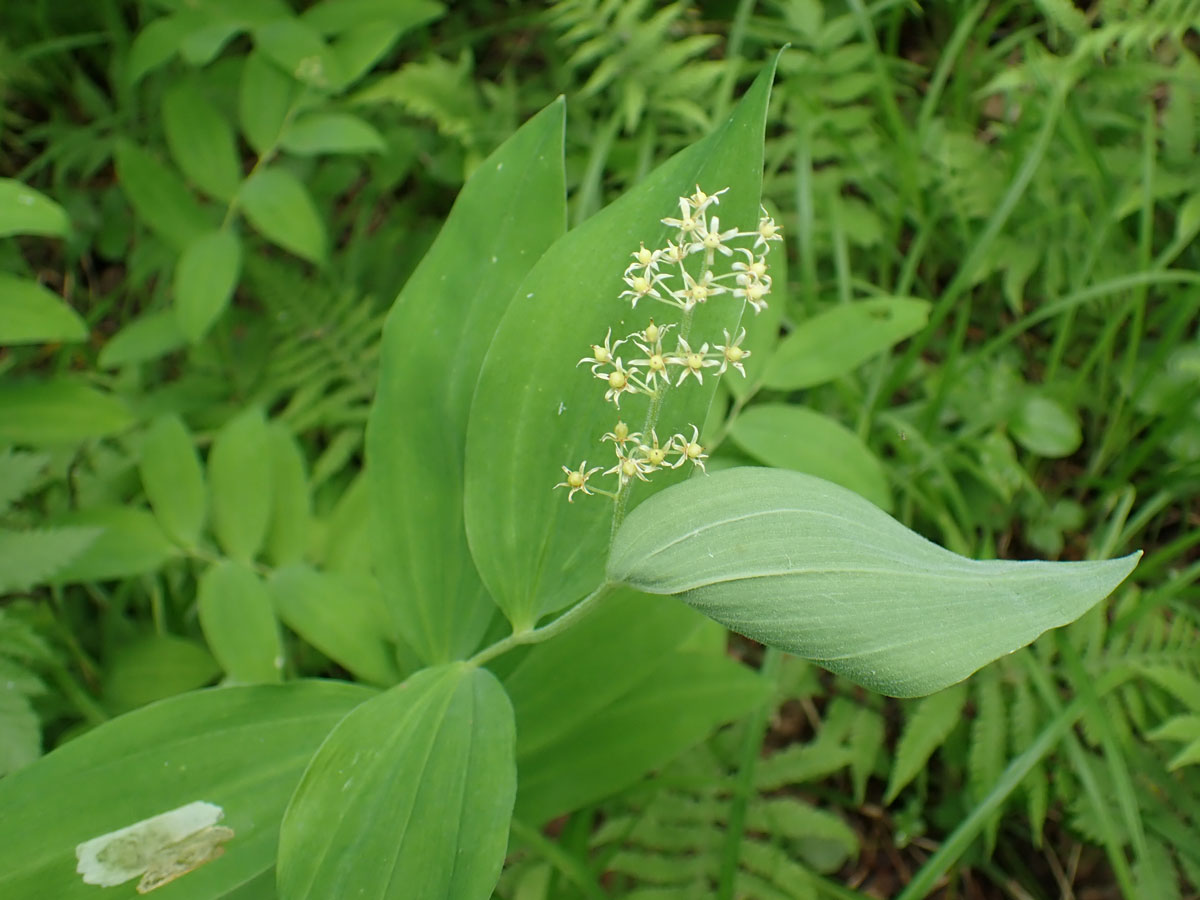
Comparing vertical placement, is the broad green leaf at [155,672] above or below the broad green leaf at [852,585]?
below

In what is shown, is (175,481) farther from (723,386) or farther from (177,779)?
(723,386)

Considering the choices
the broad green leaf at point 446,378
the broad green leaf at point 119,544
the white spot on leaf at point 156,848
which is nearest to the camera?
the white spot on leaf at point 156,848

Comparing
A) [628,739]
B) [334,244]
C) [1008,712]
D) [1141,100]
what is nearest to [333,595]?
[628,739]

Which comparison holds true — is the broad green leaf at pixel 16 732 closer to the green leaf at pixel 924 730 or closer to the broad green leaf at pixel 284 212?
the broad green leaf at pixel 284 212

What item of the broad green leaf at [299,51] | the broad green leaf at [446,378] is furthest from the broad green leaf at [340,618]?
the broad green leaf at [299,51]

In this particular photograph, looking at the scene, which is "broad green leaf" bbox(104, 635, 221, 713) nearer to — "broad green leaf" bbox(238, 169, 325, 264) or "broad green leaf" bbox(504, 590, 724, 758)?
"broad green leaf" bbox(504, 590, 724, 758)

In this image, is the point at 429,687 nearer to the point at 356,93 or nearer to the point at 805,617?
the point at 805,617
